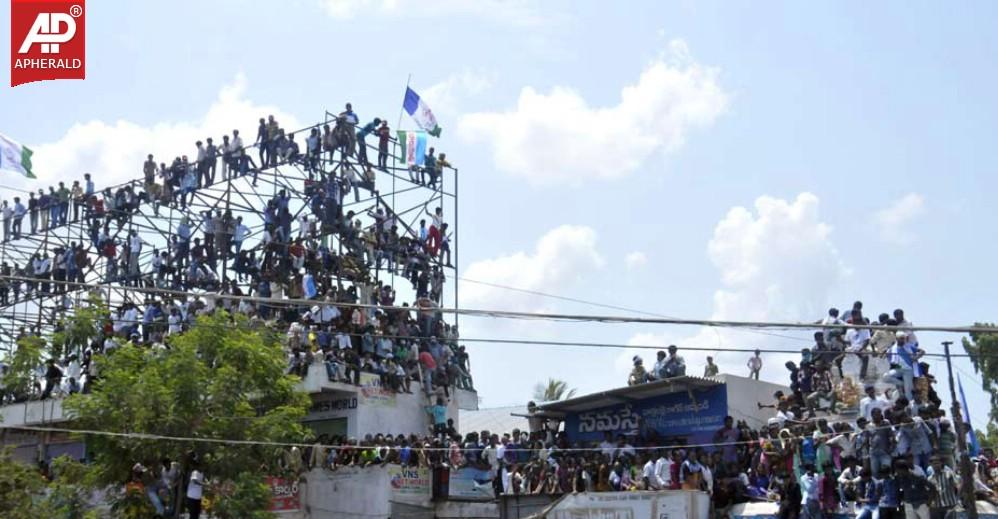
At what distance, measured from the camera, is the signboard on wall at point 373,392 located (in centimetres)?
2794

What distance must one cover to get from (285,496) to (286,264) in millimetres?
7001

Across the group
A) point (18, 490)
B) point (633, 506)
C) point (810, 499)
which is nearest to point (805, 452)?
point (810, 499)

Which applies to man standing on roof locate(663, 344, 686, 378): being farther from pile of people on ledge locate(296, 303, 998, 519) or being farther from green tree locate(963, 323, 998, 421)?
green tree locate(963, 323, 998, 421)

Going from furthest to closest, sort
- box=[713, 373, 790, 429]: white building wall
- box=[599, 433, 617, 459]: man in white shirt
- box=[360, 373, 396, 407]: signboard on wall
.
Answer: box=[360, 373, 396, 407]: signboard on wall
box=[713, 373, 790, 429]: white building wall
box=[599, 433, 617, 459]: man in white shirt

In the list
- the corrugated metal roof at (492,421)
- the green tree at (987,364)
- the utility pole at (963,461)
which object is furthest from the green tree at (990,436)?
the utility pole at (963,461)

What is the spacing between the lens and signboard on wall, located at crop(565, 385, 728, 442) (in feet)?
80.4

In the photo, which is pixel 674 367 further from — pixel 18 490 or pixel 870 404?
pixel 18 490

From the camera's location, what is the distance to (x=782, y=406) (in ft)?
73.4

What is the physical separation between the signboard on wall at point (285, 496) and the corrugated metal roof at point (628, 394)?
18.7 feet

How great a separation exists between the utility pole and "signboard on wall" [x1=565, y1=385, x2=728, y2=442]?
6136 mm

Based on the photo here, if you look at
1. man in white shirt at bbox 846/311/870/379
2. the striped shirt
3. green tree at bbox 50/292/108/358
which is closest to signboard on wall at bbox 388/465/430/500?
green tree at bbox 50/292/108/358

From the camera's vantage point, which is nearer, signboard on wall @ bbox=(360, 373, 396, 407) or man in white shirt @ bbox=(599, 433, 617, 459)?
man in white shirt @ bbox=(599, 433, 617, 459)

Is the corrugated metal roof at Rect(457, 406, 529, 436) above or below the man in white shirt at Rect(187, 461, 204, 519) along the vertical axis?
above

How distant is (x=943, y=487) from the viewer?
18422 mm
